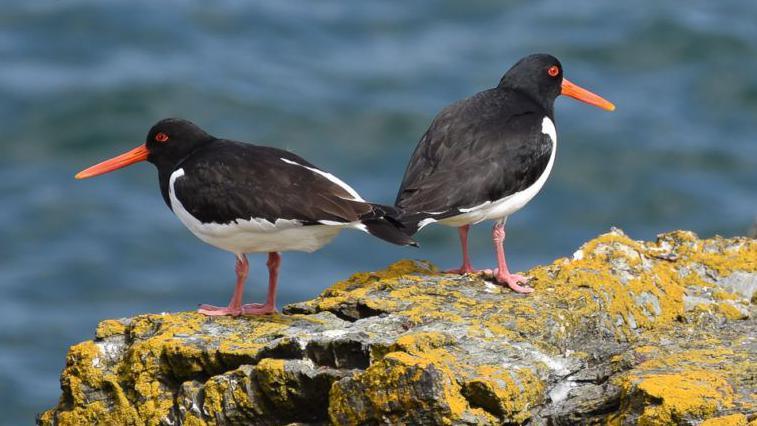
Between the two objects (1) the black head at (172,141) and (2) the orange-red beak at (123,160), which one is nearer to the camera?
(1) the black head at (172,141)

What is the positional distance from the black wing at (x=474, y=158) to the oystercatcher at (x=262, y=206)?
528mm

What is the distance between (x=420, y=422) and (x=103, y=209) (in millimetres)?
13873

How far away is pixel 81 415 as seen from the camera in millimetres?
6250

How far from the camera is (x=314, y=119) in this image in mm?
20953

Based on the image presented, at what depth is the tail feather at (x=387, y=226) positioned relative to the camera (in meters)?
7.04

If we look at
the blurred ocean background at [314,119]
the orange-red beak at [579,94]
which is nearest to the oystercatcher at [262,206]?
the orange-red beak at [579,94]

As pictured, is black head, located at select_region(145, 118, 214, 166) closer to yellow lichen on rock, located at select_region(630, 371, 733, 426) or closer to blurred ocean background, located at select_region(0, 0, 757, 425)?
yellow lichen on rock, located at select_region(630, 371, 733, 426)

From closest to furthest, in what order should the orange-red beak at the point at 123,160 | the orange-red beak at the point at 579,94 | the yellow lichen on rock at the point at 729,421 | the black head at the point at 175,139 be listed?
the yellow lichen on rock at the point at 729,421, the black head at the point at 175,139, the orange-red beak at the point at 123,160, the orange-red beak at the point at 579,94

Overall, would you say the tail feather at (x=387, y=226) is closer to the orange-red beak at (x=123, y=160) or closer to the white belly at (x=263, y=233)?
the white belly at (x=263, y=233)

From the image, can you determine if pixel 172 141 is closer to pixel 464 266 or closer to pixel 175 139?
pixel 175 139

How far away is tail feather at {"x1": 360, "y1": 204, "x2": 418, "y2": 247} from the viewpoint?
7039 mm

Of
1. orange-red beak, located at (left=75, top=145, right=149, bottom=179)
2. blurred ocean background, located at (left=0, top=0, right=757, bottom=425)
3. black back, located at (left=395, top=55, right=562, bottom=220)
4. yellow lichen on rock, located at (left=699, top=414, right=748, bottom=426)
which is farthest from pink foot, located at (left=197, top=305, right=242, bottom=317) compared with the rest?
blurred ocean background, located at (left=0, top=0, right=757, bottom=425)

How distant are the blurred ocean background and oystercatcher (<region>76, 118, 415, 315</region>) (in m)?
7.99

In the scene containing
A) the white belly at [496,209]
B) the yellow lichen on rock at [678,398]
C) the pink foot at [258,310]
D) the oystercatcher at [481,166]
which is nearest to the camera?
the yellow lichen on rock at [678,398]
